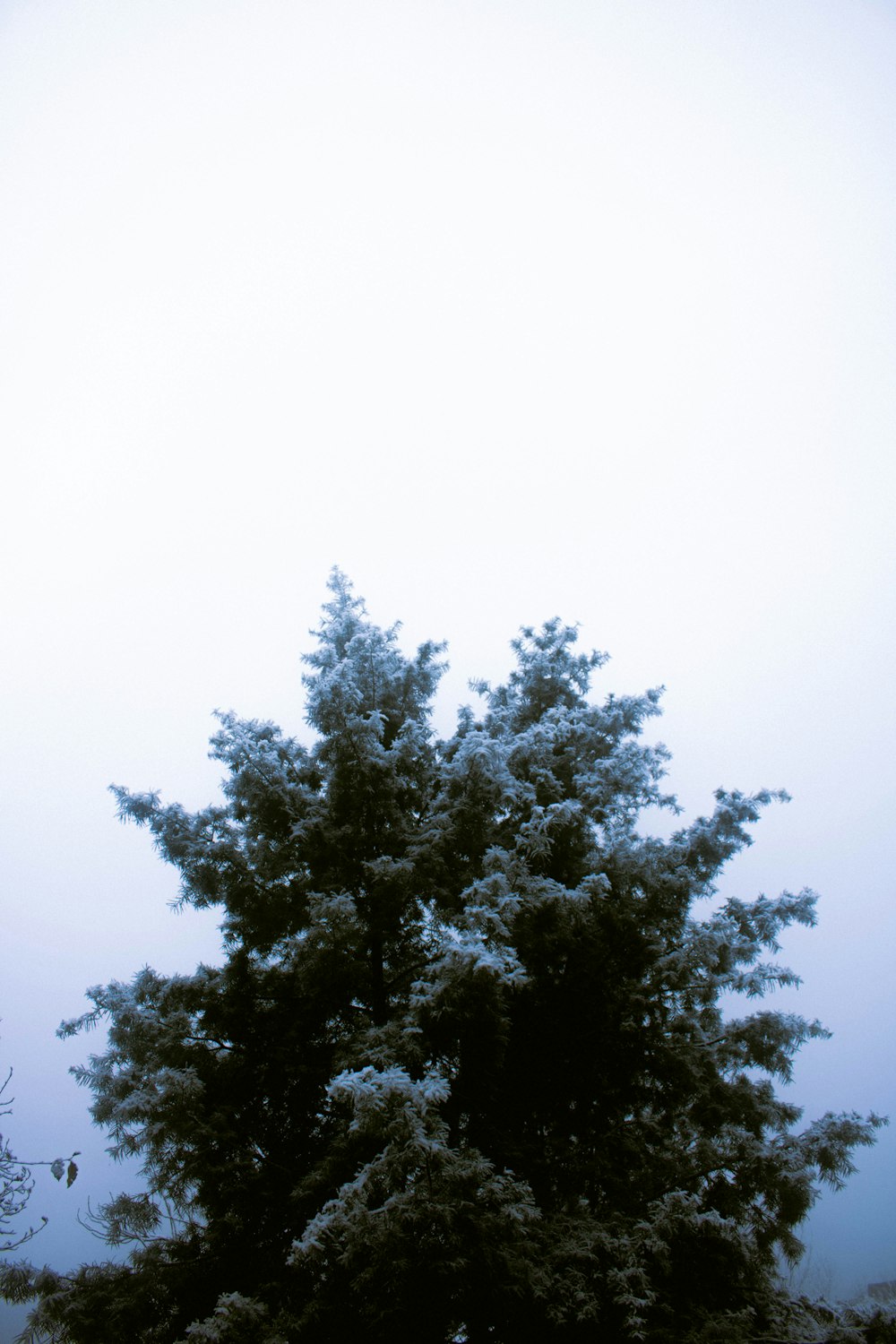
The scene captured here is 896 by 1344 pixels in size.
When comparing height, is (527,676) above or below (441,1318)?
above

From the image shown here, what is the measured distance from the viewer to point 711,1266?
235 inches

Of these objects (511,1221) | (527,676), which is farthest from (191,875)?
(527,676)

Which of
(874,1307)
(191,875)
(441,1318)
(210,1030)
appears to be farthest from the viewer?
(191,875)

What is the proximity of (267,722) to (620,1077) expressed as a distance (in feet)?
18.8

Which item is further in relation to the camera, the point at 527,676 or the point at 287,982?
the point at 527,676

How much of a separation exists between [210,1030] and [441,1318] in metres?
3.27

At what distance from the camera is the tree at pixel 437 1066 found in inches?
203

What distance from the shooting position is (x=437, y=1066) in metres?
6.80

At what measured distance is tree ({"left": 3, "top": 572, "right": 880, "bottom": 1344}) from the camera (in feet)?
16.9

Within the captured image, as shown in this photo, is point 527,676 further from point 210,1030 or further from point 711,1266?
point 711,1266

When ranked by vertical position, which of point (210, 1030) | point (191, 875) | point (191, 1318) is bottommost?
point (191, 1318)

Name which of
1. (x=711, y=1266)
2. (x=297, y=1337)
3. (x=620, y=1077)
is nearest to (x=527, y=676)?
(x=620, y=1077)

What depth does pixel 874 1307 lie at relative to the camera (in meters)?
5.75

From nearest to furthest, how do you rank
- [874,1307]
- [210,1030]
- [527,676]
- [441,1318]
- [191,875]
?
1. [441,1318]
2. [874,1307]
3. [210,1030]
4. [191,875]
5. [527,676]
